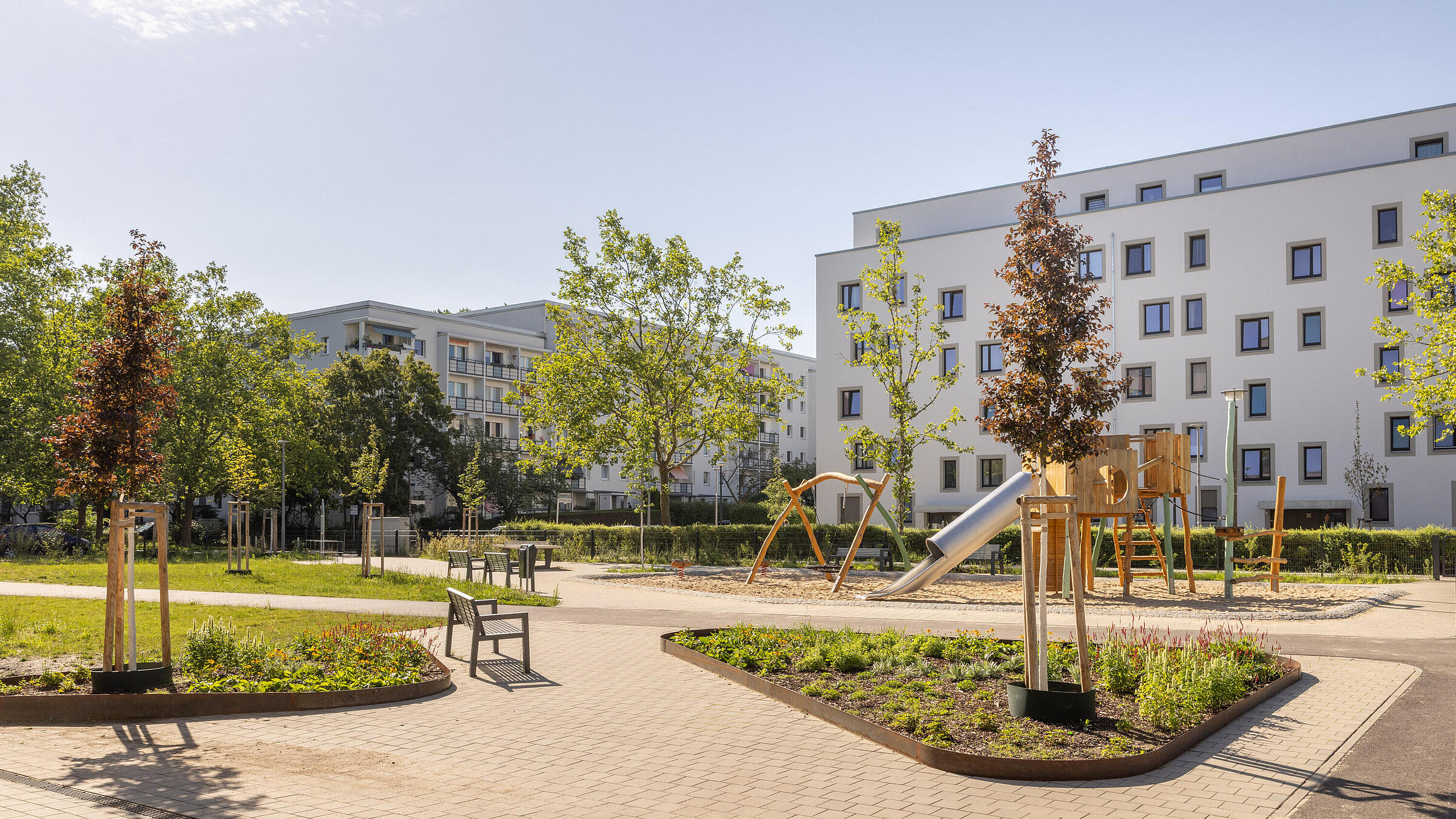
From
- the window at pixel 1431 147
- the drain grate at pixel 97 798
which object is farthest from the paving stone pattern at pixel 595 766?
the window at pixel 1431 147

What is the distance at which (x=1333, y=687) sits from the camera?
1025cm

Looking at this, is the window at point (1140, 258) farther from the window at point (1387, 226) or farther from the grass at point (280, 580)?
the grass at point (280, 580)

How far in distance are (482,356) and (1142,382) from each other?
159 feet

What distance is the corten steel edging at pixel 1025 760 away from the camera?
689cm

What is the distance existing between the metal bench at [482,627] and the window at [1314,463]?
128 feet

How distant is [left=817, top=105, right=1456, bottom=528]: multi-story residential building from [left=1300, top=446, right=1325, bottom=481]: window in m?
0.07

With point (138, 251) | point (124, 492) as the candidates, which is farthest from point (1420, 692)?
point (138, 251)

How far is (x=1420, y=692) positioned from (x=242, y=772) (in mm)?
10043

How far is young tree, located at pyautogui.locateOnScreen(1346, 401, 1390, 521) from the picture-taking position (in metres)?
40.4

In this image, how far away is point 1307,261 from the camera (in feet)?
141

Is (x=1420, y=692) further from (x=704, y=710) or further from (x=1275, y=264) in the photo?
(x=1275, y=264)

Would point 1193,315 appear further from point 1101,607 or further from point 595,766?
point 595,766

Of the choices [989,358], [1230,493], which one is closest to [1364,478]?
[989,358]

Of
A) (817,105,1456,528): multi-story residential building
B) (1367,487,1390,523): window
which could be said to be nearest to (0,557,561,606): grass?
(817,105,1456,528): multi-story residential building
